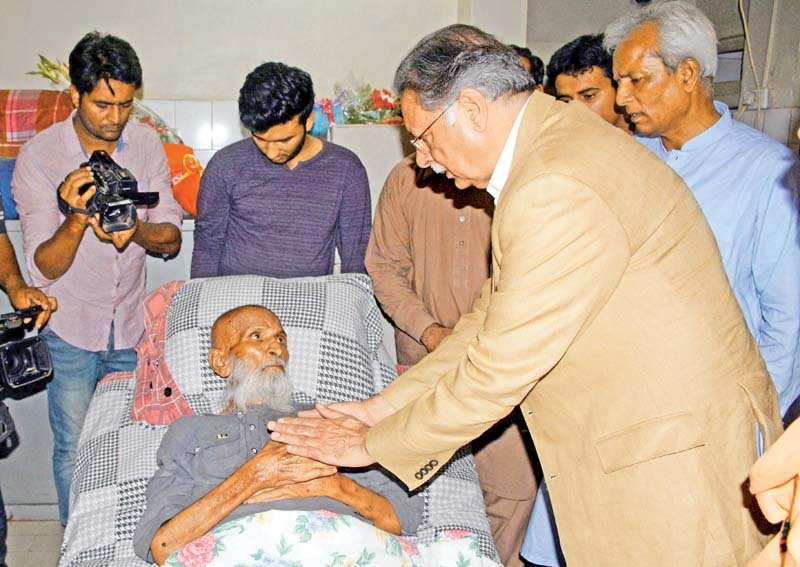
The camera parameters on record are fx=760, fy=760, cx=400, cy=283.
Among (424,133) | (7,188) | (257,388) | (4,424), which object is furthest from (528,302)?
(7,188)

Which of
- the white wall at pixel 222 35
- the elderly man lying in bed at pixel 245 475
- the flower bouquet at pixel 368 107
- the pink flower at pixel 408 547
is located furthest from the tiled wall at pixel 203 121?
the pink flower at pixel 408 547

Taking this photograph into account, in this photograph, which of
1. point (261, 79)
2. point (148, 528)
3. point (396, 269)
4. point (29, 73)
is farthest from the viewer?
point (29, 73)

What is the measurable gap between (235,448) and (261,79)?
127cm

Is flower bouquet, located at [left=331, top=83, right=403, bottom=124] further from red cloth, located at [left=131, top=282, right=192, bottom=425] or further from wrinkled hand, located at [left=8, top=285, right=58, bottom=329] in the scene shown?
wrinkled hand, located at [left=8, top=285, right=58, bottom=329]

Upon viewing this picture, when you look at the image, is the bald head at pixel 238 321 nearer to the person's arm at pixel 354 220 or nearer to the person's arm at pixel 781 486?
the person's arm at pixel 354 220

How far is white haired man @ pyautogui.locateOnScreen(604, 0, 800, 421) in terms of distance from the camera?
200 centimetres

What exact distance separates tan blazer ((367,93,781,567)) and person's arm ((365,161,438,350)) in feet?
3.85

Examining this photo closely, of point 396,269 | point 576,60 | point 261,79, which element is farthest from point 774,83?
point 261,79

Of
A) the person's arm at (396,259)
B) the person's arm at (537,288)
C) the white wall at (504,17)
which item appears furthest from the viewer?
the white wall at (504,17)

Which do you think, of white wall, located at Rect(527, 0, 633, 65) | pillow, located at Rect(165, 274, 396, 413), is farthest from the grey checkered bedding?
white wall, located at Rect(527, 0, 633, 65)

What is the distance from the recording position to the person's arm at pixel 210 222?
2809 millimetres

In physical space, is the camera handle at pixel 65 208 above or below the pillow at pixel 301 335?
above

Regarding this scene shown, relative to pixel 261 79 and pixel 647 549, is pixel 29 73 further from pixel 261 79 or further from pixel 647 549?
pixel 647 549

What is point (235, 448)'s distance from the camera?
2111 mm
